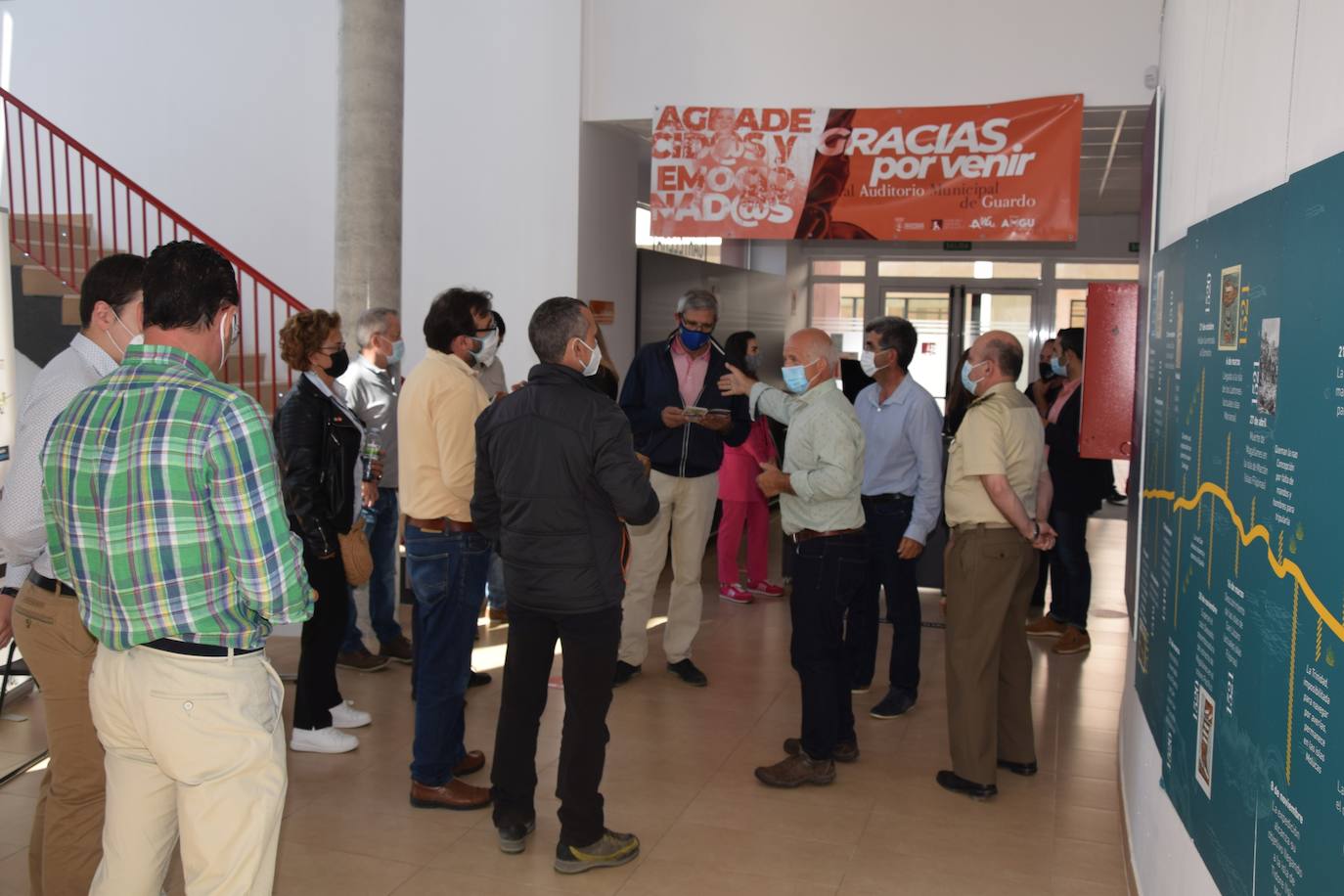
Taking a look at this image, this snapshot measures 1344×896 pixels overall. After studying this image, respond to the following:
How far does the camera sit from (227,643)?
2.28 meters

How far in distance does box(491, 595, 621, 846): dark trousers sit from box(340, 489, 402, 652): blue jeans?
7.05ft

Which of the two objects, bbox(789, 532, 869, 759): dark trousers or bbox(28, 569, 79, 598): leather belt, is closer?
bbox(28, 569, 79, 598): leather belt

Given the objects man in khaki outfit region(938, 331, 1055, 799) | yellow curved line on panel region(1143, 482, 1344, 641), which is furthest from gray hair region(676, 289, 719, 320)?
yellow curved line on panel region(1143, 482, 1344, 641)

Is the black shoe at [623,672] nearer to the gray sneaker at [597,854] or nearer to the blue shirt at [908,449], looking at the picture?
the blue shirt at [908,449]

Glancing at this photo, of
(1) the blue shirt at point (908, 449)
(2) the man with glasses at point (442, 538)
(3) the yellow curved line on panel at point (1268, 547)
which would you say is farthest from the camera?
(1) the blue shirt at point (908, 449)

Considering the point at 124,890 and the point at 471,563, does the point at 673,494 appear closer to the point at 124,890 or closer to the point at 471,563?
the point at 471,563

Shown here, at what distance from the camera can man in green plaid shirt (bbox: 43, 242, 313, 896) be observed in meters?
2.20

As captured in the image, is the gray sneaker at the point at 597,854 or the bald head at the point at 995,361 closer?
the gray sneaker at the point at 597,854

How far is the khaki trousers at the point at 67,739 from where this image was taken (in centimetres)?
279

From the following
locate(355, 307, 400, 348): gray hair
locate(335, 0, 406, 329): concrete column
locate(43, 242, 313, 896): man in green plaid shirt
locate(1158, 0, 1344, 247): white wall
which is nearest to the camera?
locate(1158, 0, 1344, 247): white wall

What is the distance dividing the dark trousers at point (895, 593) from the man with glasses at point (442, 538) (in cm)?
188

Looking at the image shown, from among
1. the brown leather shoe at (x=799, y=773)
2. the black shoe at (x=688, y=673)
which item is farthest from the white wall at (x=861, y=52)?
the brown leather shoe at (x=799, y=773)

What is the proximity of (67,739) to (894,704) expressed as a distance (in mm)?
3443

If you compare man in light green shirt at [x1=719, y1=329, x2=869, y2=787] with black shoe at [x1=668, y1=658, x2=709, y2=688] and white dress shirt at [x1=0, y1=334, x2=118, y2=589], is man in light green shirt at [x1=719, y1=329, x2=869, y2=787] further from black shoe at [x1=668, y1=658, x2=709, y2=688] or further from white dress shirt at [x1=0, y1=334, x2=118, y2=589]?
white dress shirt at [x1=0, y1=334, x2=118, y2=589]
